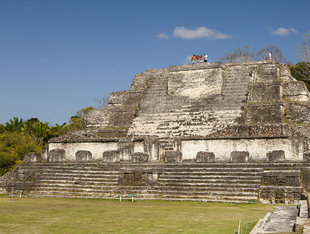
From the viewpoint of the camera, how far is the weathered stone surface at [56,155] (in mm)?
16953

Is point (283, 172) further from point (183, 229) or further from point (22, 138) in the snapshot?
point (22, 138)

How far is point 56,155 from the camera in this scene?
17.0m

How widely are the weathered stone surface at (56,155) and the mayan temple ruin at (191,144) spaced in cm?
4

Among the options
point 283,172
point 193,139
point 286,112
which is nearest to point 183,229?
point 283,172

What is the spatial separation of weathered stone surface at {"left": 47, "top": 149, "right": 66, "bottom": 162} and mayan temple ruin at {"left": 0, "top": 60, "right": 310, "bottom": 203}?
4 centimetres

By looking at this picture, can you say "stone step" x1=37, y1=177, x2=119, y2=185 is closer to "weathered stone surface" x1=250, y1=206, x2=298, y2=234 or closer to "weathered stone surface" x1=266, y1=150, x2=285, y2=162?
"weathered stone surface" x1=266, y1=150, x2=285, y2=162

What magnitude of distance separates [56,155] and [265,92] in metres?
9.94

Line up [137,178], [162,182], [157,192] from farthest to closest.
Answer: [137,178] < [162,182] < [157,192]

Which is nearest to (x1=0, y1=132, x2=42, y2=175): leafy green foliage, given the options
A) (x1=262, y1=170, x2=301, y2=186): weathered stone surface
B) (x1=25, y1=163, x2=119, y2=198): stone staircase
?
(x1=25, y1=163, x2=119, y2=198): stone staircase

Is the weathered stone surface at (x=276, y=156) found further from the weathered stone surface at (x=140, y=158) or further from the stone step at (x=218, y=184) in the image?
the weathered stone surface at (x=140, y=158)

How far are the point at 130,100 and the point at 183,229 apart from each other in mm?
16520

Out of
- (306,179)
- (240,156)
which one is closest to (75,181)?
(240,156)

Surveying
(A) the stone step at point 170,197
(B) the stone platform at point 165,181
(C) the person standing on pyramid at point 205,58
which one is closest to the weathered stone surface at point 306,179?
(B) the stone platform at point 165,181

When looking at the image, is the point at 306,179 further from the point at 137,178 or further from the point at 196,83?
the point at 196,83
